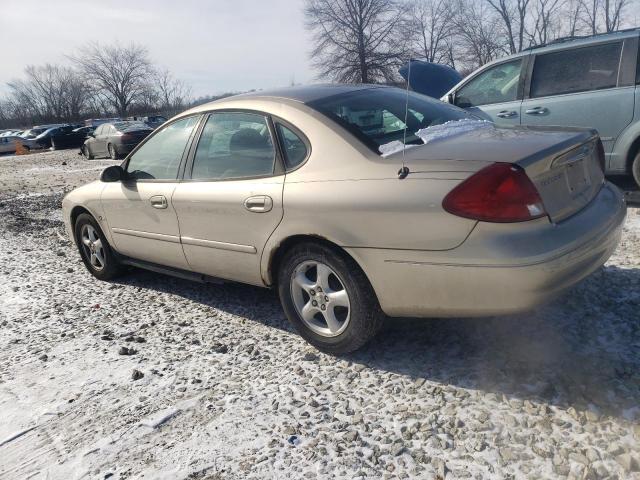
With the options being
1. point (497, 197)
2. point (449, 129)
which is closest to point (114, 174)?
point (449, 129)

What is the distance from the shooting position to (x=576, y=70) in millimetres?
5711

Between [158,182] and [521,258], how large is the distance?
104 inches

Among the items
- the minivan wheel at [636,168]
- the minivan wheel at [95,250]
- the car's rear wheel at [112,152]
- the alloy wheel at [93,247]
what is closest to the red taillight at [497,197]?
the minivan wheel at [95,250]

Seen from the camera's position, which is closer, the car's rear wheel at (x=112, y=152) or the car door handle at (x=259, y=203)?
the car door handle at (x=259, y=203)

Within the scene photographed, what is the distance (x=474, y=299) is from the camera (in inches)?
94.0

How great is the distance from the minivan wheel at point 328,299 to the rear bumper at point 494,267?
0.10 metres

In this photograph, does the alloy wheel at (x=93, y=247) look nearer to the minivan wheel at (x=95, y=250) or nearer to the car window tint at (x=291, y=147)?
the minivan wheel at (x=95, y=250)

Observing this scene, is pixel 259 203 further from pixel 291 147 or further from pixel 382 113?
pixel 382 113

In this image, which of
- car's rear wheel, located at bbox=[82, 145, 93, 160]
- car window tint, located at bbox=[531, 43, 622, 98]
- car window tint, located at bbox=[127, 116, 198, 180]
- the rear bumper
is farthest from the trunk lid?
car's rear wheel, located at bbox=[82, 145, 93, 160]

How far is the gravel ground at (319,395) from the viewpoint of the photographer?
7.04ft

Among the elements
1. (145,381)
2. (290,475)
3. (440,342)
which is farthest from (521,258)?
(145,381)

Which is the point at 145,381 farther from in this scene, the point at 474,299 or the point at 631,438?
the point at 631,438

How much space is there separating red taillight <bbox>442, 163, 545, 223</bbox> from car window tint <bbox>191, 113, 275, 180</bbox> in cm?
121

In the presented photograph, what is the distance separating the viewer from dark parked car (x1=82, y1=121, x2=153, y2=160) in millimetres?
17812
